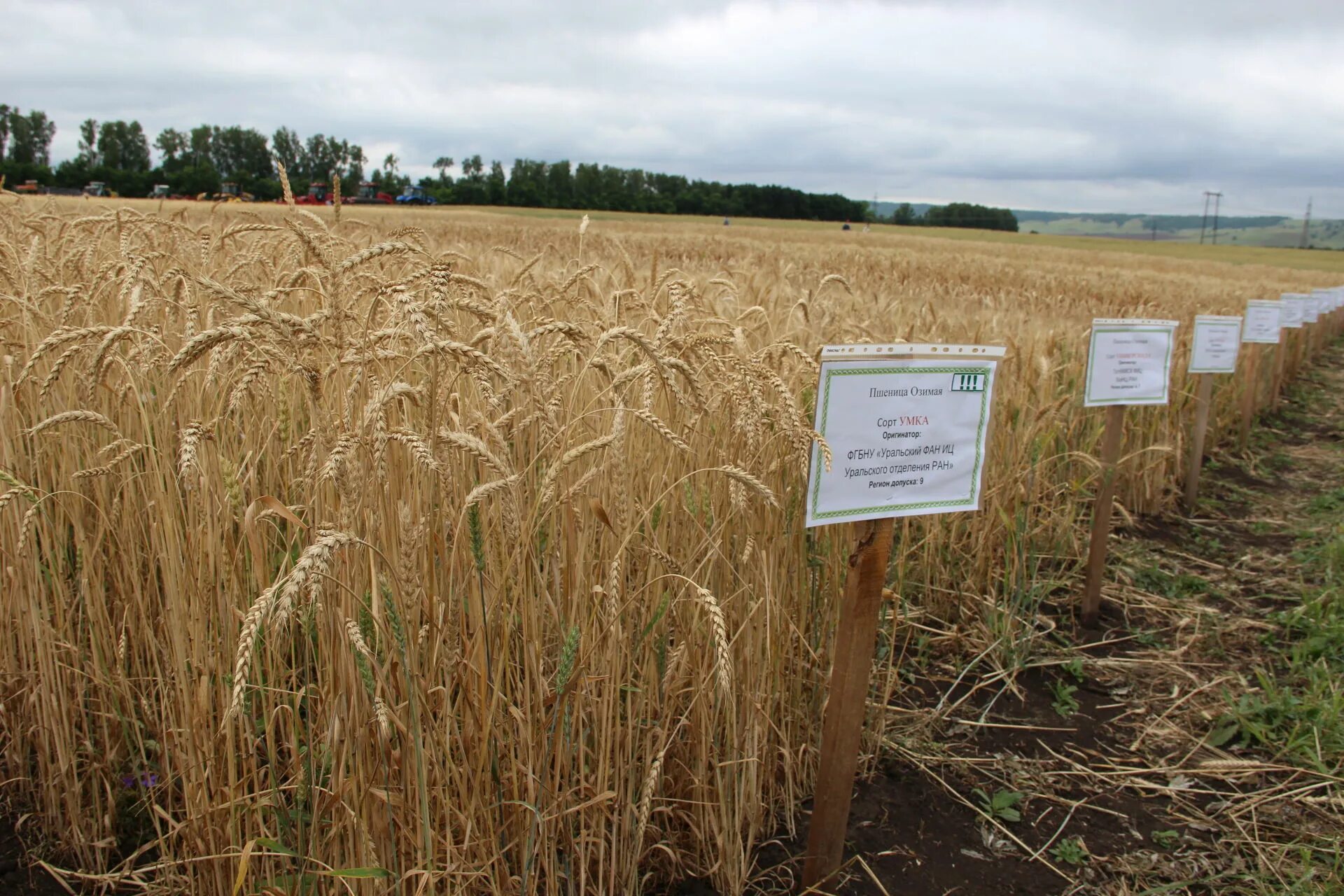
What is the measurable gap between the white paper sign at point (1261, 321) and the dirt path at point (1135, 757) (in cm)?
319

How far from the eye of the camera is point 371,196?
4922cm

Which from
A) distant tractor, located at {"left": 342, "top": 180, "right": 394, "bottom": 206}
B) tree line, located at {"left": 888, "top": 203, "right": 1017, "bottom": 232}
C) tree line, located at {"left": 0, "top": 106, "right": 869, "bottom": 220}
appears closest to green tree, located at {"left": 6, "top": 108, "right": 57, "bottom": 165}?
tree line, located at {"left": 0, "top": 106, "right": 869, "bottom": 220}

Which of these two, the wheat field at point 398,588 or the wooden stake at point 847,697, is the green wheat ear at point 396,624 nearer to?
the wheat field at point 398,588

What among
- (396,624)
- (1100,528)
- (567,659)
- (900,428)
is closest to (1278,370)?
(1100,528)

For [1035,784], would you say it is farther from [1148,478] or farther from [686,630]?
[1148,478]

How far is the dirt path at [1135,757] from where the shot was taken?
2105mm

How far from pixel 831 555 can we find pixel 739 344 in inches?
26.4

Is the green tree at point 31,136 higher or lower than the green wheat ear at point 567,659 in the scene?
higher

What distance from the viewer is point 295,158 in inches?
2073

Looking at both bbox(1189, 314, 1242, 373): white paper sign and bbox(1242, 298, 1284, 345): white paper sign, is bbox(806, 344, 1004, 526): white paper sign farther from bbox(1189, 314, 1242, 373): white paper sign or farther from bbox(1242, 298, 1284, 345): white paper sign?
bbox(1242, 298, 1284, 345): white paper sign

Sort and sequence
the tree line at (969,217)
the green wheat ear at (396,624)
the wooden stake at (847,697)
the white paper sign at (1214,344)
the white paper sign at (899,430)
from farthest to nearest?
the tree line at (969,217), the white paper sign at (1214,344), the wooden stake at (847,697), the white paper sign at (899,430), the green wheat ear at (396,624)

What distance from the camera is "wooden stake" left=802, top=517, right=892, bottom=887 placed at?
176 cm

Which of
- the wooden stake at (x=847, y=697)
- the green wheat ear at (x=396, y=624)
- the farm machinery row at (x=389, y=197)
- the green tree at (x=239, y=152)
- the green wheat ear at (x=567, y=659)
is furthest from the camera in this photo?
the green tree at (x=239, y=152)

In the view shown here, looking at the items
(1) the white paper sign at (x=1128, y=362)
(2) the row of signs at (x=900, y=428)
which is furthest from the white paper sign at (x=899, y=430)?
(1) the white paper sign at (x=1128, y=362)
